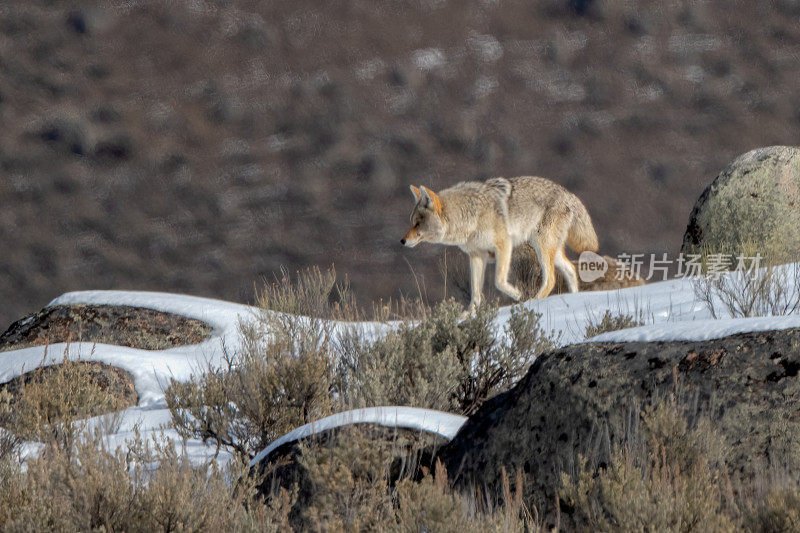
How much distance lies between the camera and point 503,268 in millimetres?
9523

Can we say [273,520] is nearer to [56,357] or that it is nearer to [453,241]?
[56,357]

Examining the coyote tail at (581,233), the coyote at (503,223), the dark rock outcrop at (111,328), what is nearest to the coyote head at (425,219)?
the coyote at (503,223)

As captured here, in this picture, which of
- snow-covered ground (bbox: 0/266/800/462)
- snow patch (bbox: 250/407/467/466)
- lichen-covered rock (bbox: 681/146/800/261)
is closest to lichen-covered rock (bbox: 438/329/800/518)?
snow-covered ground (bbox: 0/266/800/462)

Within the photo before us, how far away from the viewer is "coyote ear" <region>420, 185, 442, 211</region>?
30.4ft

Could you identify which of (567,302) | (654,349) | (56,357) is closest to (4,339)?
(56,357)

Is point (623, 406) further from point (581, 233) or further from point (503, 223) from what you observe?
point (581, 233)

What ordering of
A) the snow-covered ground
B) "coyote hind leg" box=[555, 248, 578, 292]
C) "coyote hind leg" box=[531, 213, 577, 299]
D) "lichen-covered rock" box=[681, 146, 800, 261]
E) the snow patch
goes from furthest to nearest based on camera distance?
"coyote hind leg" box=[555, 248, 578, 292] → "coyote hind leg" box=[531, 213, 577, 299] → "lichen-covered rock" box=[681, 146, 800, 261] → the snow patch → the snow-covered ground

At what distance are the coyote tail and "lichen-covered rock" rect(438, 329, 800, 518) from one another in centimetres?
691

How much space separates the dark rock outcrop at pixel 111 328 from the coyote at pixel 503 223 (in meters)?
2.38

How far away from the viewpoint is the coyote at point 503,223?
31.0 feet

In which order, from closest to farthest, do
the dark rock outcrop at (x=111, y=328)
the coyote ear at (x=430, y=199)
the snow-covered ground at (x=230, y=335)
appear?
the snow-covered ground at (x=230, y=335)
the dark rock outcrop at (x=111, y=328)
the coyote ear at (x=430, y=199)

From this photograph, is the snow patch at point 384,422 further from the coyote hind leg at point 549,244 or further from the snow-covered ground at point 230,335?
the coyote hind leg at point 549,244

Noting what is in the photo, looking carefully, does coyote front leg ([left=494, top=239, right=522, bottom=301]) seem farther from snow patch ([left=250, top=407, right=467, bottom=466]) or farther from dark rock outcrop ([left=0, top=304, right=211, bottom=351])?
snow patch ([left=250, top=407, right=467, bottom=466])

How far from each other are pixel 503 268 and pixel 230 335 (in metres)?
2.84
